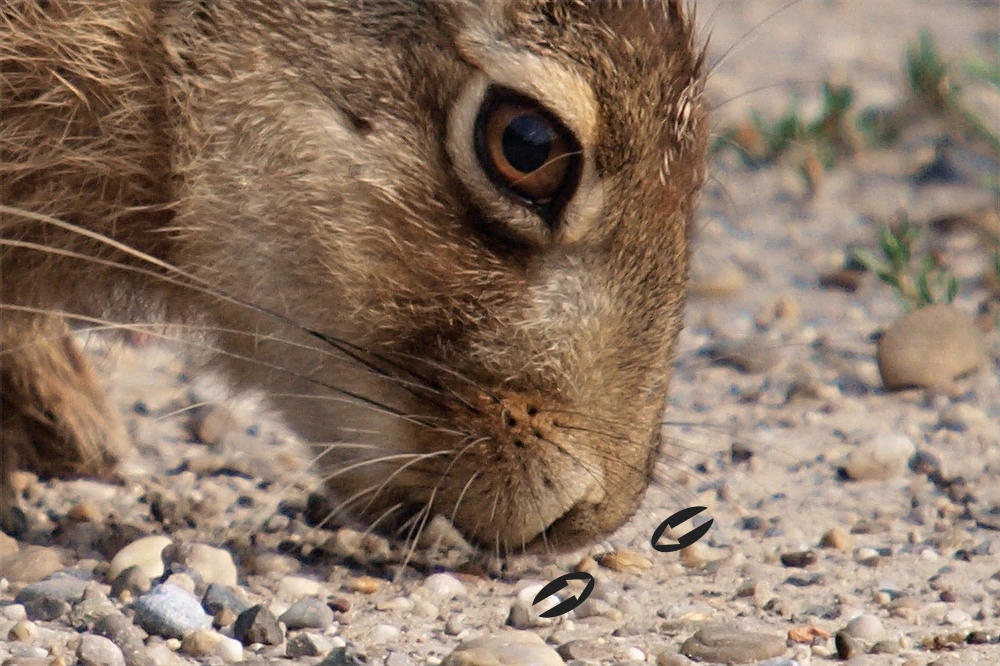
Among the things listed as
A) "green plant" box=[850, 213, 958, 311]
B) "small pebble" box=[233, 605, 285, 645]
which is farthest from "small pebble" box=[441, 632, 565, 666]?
"green plant" box=[850, 213, 958, 311]

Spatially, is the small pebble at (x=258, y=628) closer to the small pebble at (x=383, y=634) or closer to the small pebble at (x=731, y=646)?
the small pebble at (x=383, y=634)

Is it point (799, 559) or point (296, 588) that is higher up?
point (799, 559)

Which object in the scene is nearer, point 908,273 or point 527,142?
point 527,142

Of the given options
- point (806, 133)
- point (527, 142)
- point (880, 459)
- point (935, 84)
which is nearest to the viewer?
point (527, 142)

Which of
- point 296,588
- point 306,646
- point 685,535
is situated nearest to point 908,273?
point 685,535

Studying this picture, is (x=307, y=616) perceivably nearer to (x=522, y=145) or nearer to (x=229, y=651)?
(x=229, y=651)

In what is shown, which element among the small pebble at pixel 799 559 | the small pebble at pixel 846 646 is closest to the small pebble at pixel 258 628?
the small pebble at pixel 846 646

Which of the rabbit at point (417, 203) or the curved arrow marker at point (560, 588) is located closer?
the rabbit at point (417, 203)

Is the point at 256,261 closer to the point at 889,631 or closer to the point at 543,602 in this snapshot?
the point at 543,602

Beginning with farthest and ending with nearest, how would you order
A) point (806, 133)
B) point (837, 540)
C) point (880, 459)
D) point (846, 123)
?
1. point (846, 123)
2. point (806, 133)
3. point (880, 459)
4. point (837, 540)
